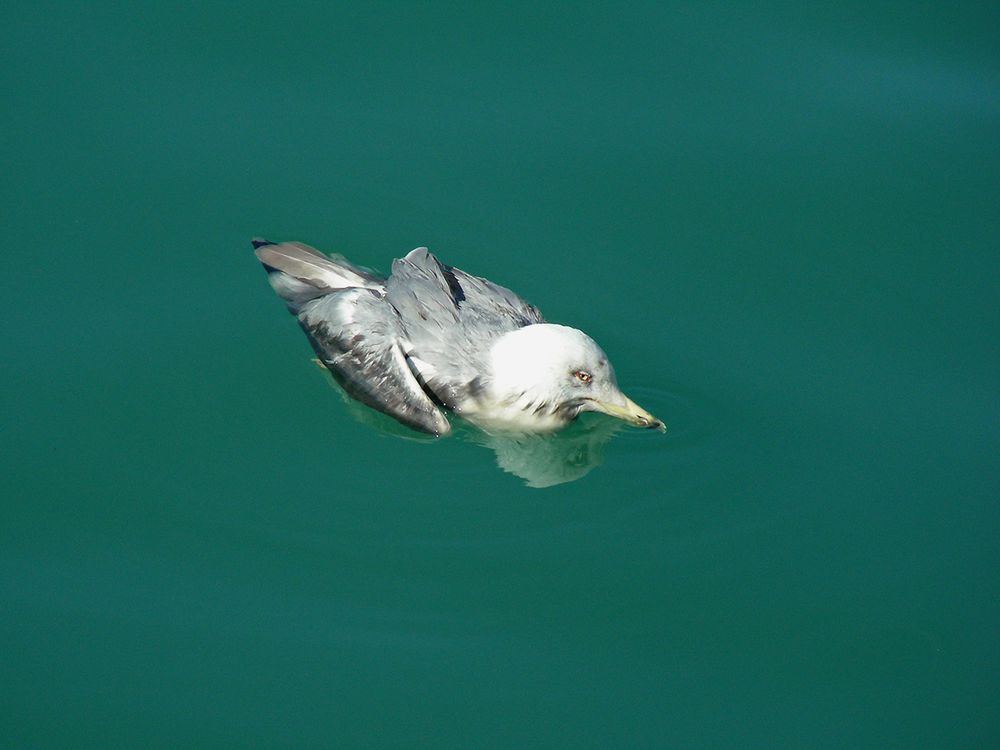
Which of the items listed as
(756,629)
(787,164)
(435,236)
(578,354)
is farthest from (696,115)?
(756,629)

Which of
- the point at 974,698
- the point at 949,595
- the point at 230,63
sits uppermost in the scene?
the point at 230,63

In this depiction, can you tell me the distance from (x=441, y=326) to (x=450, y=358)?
7.9 inches

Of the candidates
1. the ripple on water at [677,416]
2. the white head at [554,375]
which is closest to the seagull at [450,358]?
the white head at [554,375]

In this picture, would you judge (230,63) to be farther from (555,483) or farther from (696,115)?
(555,483)

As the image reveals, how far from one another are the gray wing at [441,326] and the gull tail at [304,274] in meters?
0.36

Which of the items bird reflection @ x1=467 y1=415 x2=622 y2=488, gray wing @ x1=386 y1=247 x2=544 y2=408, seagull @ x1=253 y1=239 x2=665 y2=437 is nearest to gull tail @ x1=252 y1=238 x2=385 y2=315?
seagull @ x1=253 y1=239 x2=665 y2=437

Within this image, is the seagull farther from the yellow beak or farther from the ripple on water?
the ripple on water

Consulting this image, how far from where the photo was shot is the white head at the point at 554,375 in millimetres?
7668

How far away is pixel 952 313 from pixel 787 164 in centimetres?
173

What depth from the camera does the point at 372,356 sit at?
7672 millimetres

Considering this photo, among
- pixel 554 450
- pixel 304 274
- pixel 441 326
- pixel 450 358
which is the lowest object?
pixel 554 450

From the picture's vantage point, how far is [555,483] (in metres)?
7.63

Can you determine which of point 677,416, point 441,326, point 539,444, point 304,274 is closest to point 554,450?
point 539,444

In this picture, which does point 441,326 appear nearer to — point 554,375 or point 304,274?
point 554,375
